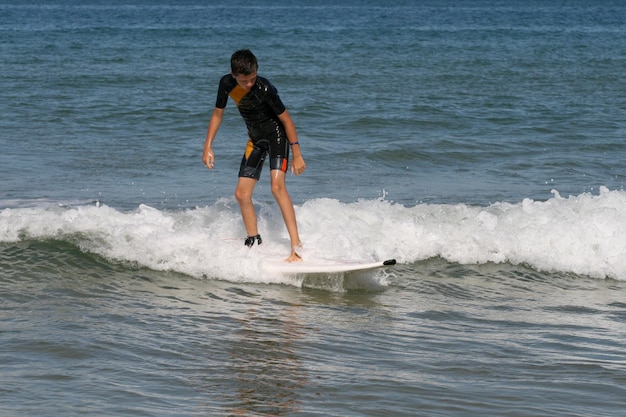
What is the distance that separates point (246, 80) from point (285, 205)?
1.06 metres

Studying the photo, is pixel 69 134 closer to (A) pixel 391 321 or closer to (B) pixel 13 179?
(B) pixel 13 179

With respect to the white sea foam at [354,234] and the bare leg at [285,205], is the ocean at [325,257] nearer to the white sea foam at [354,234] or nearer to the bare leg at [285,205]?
the white sea foam at [354,234]

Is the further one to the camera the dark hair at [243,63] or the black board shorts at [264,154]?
the black board shorts at [264,154]

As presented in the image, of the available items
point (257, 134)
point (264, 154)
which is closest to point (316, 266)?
point (264, 154)

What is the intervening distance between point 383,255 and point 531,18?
56140 mm

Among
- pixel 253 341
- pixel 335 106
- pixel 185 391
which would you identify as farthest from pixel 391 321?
pixel 335 106

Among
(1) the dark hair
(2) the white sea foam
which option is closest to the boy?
(1) the dark hair

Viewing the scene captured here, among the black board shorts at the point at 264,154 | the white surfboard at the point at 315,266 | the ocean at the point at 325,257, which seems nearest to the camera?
the ocean at the point at 325,257

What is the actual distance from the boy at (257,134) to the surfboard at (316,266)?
0.10 metres

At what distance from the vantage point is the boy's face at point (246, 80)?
279 inches

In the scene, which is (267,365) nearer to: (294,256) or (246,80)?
(294,256)

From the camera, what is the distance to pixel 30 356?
5566 millimetres

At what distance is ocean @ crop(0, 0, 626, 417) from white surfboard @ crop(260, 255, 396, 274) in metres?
0.09

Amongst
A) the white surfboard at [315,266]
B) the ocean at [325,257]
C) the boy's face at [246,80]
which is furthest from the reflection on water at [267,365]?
the boy's face at [246,80]
